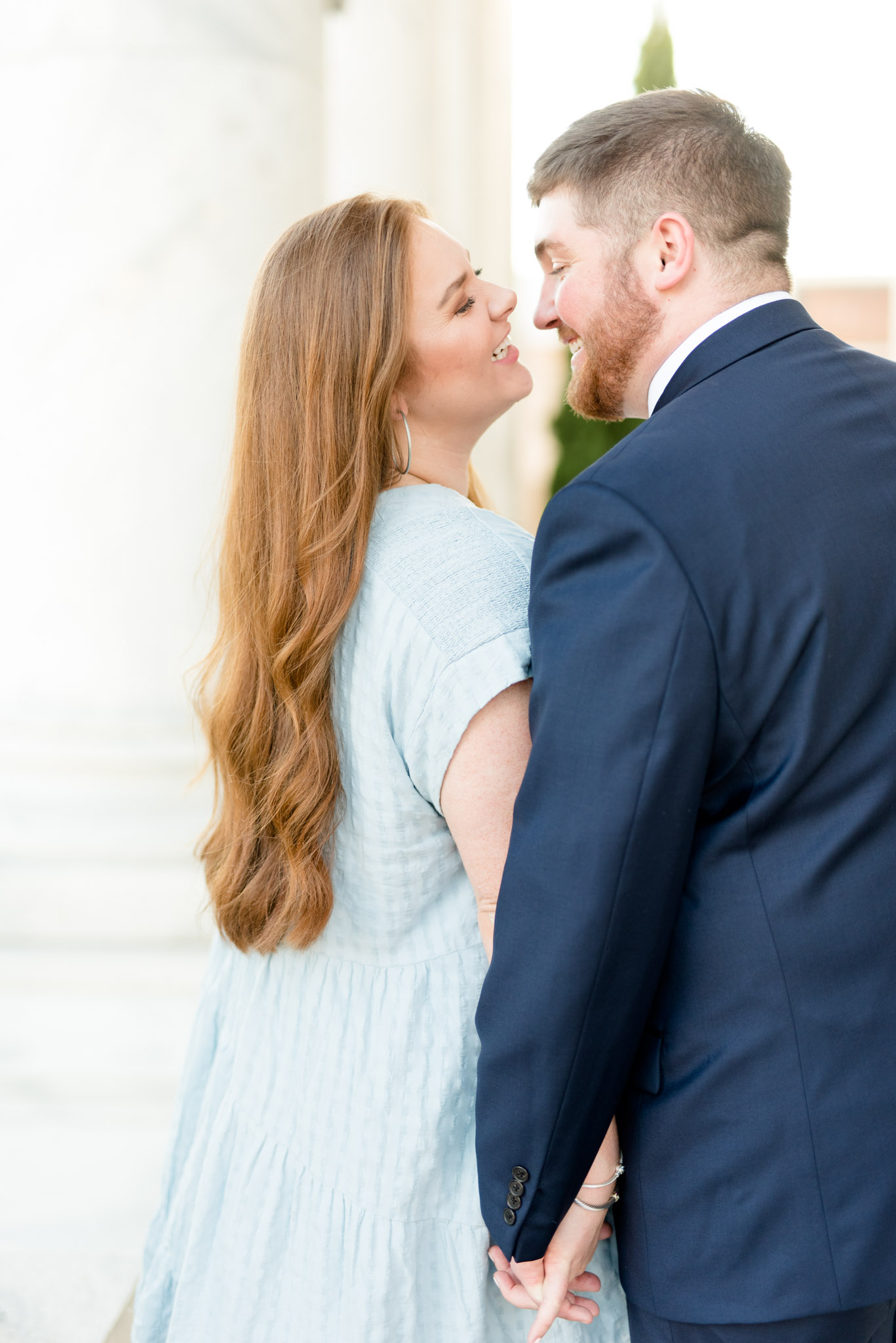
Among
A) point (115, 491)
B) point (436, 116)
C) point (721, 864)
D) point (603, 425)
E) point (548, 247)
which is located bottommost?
point (603, 425)

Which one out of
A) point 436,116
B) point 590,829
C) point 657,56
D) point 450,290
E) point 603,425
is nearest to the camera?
point 590,829

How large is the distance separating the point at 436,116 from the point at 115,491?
2.45 metres

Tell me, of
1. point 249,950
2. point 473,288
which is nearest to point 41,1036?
point 249,950

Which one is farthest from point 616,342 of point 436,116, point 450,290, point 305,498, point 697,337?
point 436,116

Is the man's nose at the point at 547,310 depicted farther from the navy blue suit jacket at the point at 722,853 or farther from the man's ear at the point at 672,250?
the navy blue suit jacket at the point at 722,853

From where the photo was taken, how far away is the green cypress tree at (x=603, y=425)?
27.0 feet

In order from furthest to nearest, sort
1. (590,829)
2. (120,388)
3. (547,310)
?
1. (120,388)
2. (547,310)
3. (590,829)

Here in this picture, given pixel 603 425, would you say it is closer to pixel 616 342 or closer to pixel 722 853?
pixel 616 342

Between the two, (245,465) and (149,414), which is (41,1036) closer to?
(149,414)

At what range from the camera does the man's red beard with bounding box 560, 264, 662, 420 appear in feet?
4.86

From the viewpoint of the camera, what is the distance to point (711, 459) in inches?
44.6

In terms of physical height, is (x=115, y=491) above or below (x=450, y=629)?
below

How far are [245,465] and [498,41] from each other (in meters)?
3.91

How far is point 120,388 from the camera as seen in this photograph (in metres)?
2.77
